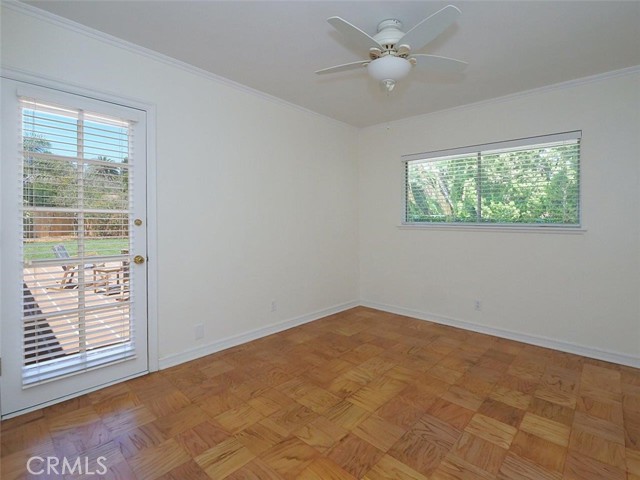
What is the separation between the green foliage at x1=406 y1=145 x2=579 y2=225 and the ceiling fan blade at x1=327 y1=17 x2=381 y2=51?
Answer: 2.30 meters

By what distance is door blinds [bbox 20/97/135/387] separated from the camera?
2086mm

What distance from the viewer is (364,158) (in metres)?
4.63

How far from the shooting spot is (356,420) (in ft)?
6.77

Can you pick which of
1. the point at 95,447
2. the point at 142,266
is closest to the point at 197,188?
the point at 142,266

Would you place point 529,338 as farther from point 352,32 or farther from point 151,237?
point 151,237

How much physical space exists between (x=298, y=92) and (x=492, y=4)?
188 centimetres

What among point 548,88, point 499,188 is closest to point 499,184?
point 499,188

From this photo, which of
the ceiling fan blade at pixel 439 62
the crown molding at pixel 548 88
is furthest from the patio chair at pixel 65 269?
the crown molding at pixel 548 88

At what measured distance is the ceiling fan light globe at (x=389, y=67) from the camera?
2.00 meters

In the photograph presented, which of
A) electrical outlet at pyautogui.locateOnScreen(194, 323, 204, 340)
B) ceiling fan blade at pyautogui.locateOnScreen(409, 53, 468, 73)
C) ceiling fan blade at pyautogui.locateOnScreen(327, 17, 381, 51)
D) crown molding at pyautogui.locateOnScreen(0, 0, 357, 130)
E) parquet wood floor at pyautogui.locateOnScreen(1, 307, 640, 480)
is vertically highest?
crown molding at pyautogui.locateOnScreen(0, 0, 357, 130)

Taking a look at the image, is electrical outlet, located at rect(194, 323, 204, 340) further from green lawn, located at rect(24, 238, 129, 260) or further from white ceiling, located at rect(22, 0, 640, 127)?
white ceiling, located at rect(22, 0, 640, 127)

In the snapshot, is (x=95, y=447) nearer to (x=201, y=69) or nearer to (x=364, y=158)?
(x=201, y=69)

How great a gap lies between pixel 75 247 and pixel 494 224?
385cm

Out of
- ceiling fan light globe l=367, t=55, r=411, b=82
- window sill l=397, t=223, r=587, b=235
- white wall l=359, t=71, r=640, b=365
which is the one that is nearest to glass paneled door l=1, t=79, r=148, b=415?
ceiling fan light globe l=367, t=55, r=411, b=82
